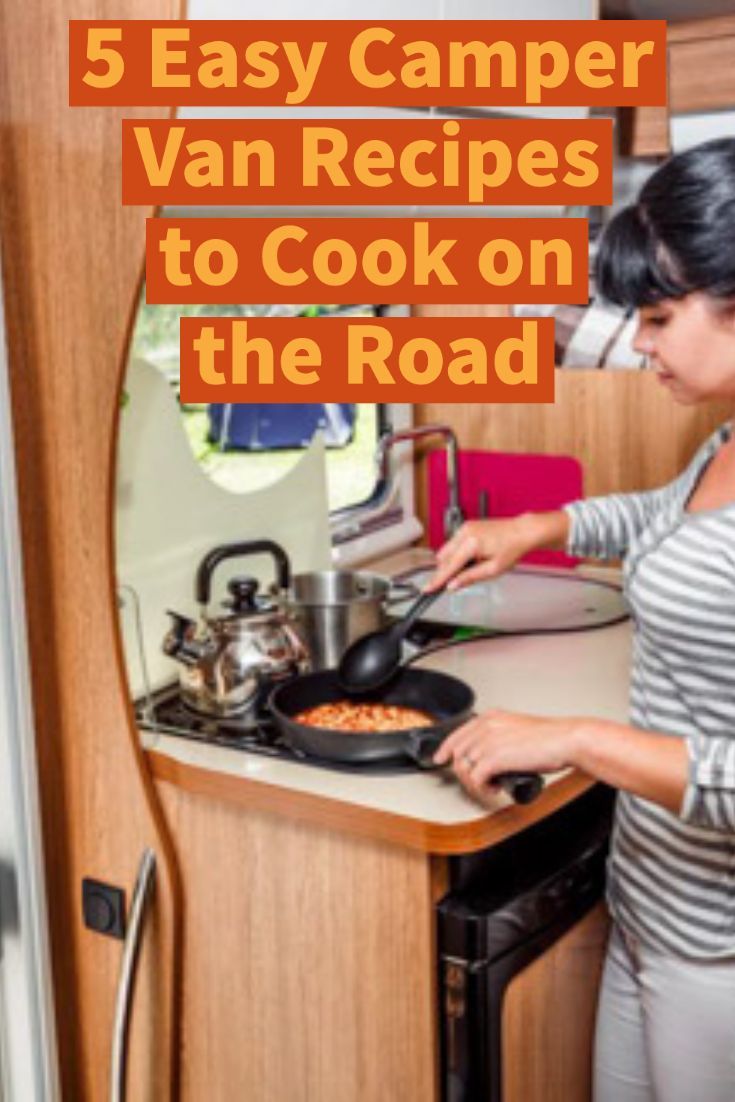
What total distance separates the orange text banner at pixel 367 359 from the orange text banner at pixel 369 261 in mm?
63

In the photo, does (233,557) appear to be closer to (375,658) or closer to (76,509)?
(375,658)

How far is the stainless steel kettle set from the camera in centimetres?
173

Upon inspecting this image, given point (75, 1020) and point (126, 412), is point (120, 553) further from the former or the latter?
point (75, 1020)

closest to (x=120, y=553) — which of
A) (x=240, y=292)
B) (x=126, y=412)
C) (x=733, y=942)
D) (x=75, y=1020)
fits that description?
(x=126, y=412)

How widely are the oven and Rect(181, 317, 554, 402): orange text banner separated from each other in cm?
80

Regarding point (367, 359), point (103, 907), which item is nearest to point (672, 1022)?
point (103, 907)

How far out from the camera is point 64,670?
159 cm

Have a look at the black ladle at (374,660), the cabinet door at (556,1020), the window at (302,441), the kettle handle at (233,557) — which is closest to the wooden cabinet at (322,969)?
the cabinet door at (556,1020)

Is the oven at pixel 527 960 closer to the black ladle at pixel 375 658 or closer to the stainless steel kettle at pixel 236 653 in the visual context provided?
the black ladle at pixel 375 658

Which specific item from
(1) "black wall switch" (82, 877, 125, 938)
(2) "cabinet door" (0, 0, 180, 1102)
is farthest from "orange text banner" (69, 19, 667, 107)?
(1) "black wall switch" (82, 877, 125, 938)

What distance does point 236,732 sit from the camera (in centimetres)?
171

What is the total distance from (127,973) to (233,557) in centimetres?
67

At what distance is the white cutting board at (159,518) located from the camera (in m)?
1.84

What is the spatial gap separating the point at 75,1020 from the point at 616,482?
1.36 meters
